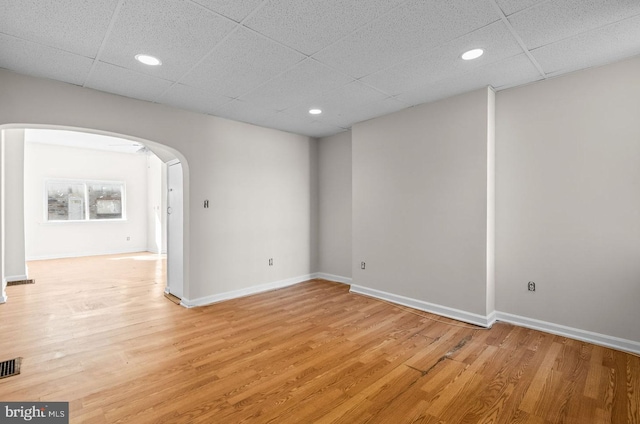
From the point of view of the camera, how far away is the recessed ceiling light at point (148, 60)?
2.62 m

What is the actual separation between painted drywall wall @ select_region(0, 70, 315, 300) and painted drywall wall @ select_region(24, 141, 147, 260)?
6428 millimetres

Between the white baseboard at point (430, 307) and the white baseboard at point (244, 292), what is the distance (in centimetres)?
115

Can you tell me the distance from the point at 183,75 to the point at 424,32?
7.67ft

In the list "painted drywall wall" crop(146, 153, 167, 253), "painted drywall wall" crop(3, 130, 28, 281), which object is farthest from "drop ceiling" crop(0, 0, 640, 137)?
"painted drywall wall" crop(146, 153, 167, 253)

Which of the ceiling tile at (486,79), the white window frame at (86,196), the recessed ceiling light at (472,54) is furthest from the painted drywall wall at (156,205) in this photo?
the recessed ceiling light at (472,54)

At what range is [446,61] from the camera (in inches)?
108

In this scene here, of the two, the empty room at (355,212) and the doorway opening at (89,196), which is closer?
the empty room at (355,212)

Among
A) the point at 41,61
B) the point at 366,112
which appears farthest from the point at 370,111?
the point at 41,61

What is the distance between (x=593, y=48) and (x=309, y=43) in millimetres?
2458

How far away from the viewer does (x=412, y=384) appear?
88.4 inches

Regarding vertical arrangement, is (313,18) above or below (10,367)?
above

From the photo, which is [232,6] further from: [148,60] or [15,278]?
[15,278]

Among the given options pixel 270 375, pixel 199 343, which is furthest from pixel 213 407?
pixel 199 343

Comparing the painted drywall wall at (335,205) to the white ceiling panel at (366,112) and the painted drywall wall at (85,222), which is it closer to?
the white ceiling panel at (366,112)
